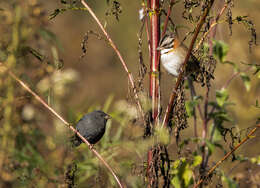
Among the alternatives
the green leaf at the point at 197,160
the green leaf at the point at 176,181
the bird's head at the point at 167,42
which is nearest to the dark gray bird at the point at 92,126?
the bird's head at the point at 167,42

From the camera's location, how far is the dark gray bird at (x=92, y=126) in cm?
374

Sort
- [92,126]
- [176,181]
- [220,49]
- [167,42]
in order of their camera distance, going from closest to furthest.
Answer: [220,49]
[176,181]
[167,42]
[92,126]

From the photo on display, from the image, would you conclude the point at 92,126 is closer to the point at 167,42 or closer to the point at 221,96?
the point at 167,42

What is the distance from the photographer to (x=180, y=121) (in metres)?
1.61

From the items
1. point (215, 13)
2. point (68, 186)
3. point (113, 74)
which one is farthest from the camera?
point (113, 74)

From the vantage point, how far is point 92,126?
3727 mm

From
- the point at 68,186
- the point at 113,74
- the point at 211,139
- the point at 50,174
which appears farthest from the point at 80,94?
the point at 211,139

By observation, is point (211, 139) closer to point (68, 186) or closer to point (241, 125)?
point (68, 186)

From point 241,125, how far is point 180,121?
9.48 feet

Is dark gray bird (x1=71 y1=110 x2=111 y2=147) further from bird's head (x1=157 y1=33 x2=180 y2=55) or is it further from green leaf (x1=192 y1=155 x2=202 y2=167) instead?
green leaf (x1=192 y1=155 x2=202 y2=167)

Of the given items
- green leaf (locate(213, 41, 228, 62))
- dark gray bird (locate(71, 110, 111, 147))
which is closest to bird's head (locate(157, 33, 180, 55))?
green leaf (locate(213, 41, 228, 62))

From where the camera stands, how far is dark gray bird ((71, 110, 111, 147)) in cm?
374

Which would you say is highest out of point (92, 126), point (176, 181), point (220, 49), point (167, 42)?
point (167, 42)

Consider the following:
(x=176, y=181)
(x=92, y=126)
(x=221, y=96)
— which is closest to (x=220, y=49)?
(x=221, y=96)
